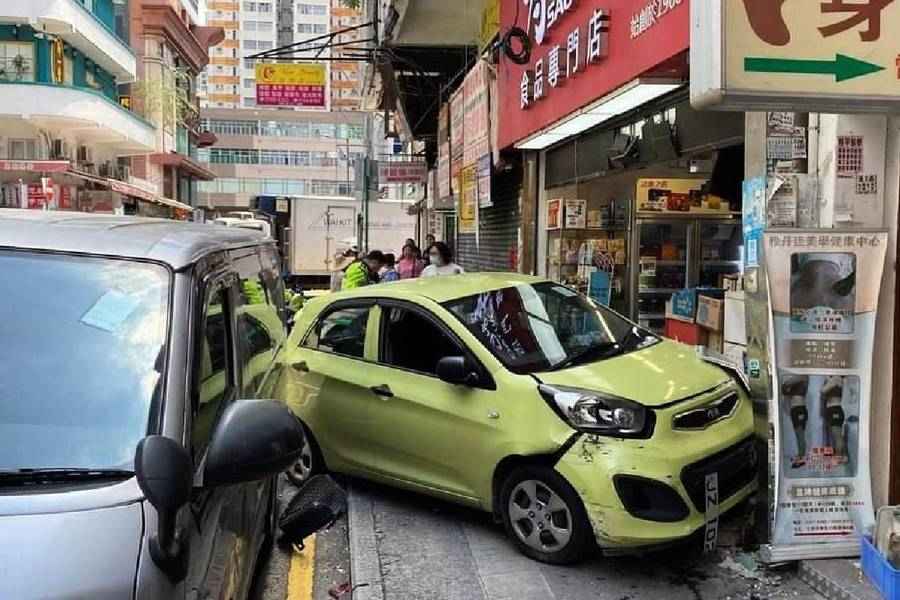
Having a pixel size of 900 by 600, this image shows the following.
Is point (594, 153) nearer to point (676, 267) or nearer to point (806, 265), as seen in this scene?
point (676, 267)

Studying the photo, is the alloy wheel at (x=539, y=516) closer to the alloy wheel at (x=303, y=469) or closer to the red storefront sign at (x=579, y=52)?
the alloy wheel at (x=303, y=469)

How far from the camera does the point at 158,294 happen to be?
2648 millimetres

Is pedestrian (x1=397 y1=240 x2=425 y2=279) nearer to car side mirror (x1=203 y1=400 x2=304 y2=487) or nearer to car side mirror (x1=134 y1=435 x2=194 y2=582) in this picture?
car side mirror (x1=203 y1=400 x2=304 y2=487)

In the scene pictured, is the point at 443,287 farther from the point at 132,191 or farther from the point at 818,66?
the point at 132,191

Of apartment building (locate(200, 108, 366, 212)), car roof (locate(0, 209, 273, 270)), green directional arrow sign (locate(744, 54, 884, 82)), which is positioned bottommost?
car roof (locate(0, 209, 273, 270))

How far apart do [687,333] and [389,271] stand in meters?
6.23

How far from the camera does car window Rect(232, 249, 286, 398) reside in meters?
3.66

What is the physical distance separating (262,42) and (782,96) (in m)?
126

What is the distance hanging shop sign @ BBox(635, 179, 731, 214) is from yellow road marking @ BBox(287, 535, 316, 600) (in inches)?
218

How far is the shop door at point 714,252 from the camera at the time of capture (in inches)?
362

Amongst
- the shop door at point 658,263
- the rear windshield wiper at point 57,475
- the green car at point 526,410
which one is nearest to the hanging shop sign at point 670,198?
the shop door at point 658,263

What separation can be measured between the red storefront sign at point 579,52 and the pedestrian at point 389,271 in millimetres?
2616

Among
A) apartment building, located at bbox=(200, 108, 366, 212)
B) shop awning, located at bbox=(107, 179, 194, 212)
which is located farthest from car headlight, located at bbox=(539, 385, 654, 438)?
apartment building, located at bbox=(200, 108, 366, 212)

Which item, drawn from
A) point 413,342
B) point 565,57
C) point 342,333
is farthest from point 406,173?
point 413,342
